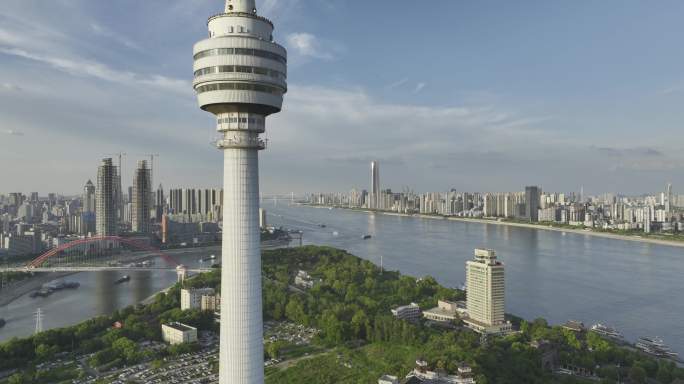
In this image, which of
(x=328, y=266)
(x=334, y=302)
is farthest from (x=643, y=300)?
(x=328, y=266)

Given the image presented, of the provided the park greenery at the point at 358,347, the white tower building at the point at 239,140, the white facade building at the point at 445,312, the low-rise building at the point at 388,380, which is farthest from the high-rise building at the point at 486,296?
the white tower building at the point at 239,140

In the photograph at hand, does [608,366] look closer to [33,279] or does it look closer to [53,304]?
[53,304]

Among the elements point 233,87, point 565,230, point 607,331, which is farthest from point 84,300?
point 565,230

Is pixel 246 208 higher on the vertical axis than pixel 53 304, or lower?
higher

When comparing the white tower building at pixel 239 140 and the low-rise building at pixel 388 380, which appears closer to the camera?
the white tower building at pixel 239 140

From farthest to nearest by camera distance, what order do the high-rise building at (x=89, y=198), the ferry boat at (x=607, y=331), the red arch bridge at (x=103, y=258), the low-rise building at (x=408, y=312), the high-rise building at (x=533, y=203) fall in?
the high-rise building at (x=533, y=203)
the high-rise building at (x=89, y=198)
the red arch bridge at (x=103, y=258)
the low-rise building at (x=408, y=312)
the ferry boat at (x=607, y=331)

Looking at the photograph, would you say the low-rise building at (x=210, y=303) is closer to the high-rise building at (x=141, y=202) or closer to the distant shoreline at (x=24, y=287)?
the distant shoreline at (x=24, y=287)

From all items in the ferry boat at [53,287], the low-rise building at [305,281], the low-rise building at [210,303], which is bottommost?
the ferry boat at [53,287]
